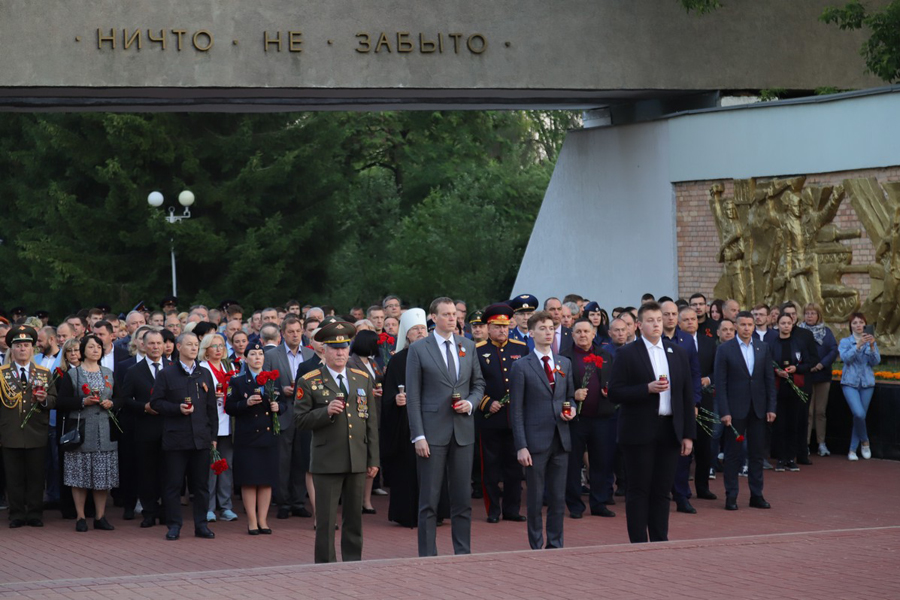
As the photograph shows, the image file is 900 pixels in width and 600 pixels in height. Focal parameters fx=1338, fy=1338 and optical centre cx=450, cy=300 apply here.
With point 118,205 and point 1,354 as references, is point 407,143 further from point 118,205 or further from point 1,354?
point 1,354

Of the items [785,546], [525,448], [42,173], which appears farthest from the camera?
[42,173]

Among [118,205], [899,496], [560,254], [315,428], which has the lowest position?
[899,496]

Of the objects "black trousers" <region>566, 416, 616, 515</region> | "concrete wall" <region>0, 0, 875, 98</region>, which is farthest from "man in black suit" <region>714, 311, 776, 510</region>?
"concrete wall" <region>0, 0, 875, 98</region>

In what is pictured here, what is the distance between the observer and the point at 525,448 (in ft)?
34.8

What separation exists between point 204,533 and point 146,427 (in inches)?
52.6

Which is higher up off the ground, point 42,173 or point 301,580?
point 42,173

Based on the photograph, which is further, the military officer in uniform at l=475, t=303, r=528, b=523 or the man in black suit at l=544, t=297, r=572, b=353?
the man in black suit at l=544, t=297, r=572, b=353

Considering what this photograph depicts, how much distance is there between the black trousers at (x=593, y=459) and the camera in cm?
1310

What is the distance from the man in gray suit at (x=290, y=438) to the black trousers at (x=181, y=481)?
0.97 metres

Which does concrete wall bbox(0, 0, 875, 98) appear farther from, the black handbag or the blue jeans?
the black handbag

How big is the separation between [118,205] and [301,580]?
2773cm

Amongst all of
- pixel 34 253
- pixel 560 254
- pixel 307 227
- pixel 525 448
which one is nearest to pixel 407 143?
pixel 307 227

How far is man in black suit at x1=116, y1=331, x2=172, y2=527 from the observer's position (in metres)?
12.8

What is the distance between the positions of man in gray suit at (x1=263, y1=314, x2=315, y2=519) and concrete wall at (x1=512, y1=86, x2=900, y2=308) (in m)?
8.99
